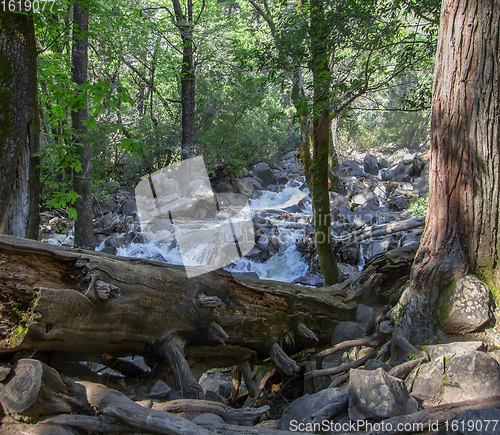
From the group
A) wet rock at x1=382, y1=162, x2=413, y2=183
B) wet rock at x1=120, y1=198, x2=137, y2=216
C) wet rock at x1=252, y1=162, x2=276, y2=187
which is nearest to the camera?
wet rock at x1=120, y1=198, x2=137, y2=216

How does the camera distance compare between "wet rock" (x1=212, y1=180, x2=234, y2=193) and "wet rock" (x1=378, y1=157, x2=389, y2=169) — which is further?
"wet rock" (x1=378, y1=157, x2=389, y2=169)

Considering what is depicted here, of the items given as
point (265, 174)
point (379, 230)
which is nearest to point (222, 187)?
point (265, 174)

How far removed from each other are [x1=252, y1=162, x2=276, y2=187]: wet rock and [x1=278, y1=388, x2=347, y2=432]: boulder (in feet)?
60.4

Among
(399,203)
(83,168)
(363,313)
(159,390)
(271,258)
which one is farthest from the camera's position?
(399,203)

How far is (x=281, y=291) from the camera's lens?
419 centimetres

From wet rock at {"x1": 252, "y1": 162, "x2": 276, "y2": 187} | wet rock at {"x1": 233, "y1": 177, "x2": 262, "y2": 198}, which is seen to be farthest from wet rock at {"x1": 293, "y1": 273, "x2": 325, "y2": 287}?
wet rock at {"x1": 252, "y1": 162, "x2": 276, "y2": 187}

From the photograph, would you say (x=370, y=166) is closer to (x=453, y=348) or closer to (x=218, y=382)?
(x=218, y=382)

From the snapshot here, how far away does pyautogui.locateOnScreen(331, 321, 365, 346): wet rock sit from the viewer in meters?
4.47

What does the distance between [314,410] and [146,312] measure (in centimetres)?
146

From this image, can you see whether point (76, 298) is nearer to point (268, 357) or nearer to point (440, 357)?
point (268, 357)

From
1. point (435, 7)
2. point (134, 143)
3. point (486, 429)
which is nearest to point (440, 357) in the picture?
point (486, 429)

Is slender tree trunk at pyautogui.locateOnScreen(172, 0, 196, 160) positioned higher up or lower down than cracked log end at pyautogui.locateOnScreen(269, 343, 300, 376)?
higher up

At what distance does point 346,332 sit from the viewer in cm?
453

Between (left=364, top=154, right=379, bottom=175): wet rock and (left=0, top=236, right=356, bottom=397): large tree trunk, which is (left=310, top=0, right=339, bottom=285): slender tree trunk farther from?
(left=364, top=154, right=379, bottom=175): wet rock
